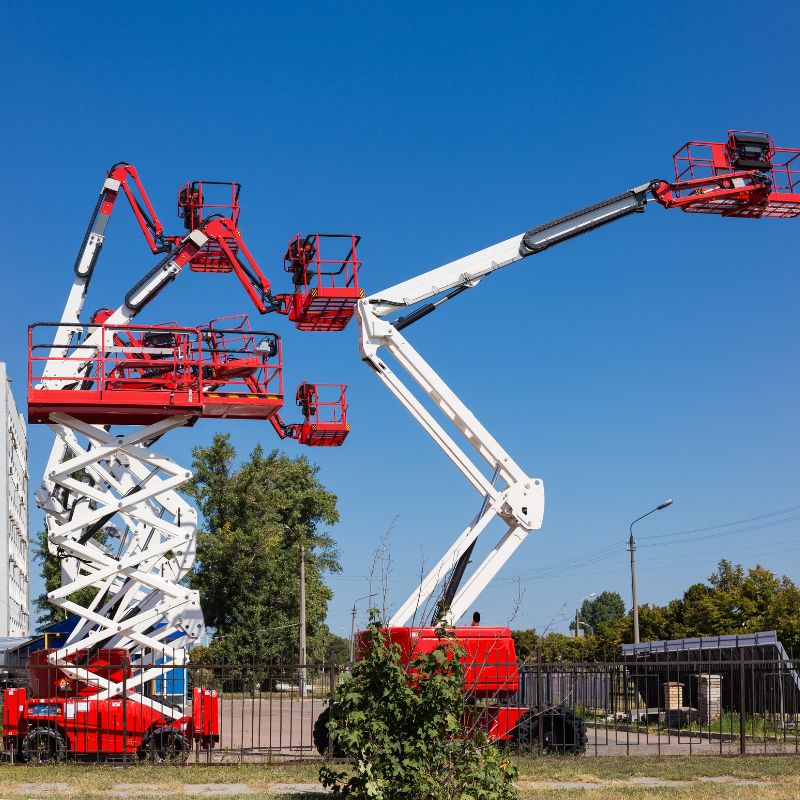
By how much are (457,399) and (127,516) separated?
6.52 meters

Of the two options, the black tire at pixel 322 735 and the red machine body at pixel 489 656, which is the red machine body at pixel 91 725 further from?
the red machine body at pixel 489 656

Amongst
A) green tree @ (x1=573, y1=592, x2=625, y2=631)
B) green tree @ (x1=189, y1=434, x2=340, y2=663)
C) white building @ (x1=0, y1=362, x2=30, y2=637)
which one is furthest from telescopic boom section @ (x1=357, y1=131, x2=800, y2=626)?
green tree @ (x1=573, y1=592, x2=625, y2=631)

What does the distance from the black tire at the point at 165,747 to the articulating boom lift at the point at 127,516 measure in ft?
0.08

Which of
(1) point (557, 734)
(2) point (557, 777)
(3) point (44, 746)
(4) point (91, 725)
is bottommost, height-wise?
(2) point (557, 777)

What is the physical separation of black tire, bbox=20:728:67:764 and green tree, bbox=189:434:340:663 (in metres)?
40.5

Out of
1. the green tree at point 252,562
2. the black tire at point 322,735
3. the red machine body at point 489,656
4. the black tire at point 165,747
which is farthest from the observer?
the green tree at point 252,562

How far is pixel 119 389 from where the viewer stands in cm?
2145

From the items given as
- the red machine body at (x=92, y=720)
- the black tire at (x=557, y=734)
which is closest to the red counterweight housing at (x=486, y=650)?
the black tire at (x=557, y=734)

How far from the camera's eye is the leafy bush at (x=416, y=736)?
503 inches

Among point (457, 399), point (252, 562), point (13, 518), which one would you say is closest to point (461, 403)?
point (457, 399)

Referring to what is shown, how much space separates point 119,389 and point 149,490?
195cm

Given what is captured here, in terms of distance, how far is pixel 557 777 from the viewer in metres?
18.8

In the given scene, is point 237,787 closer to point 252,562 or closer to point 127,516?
point 127,516

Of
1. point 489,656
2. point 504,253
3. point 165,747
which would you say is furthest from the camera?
point 504,253
